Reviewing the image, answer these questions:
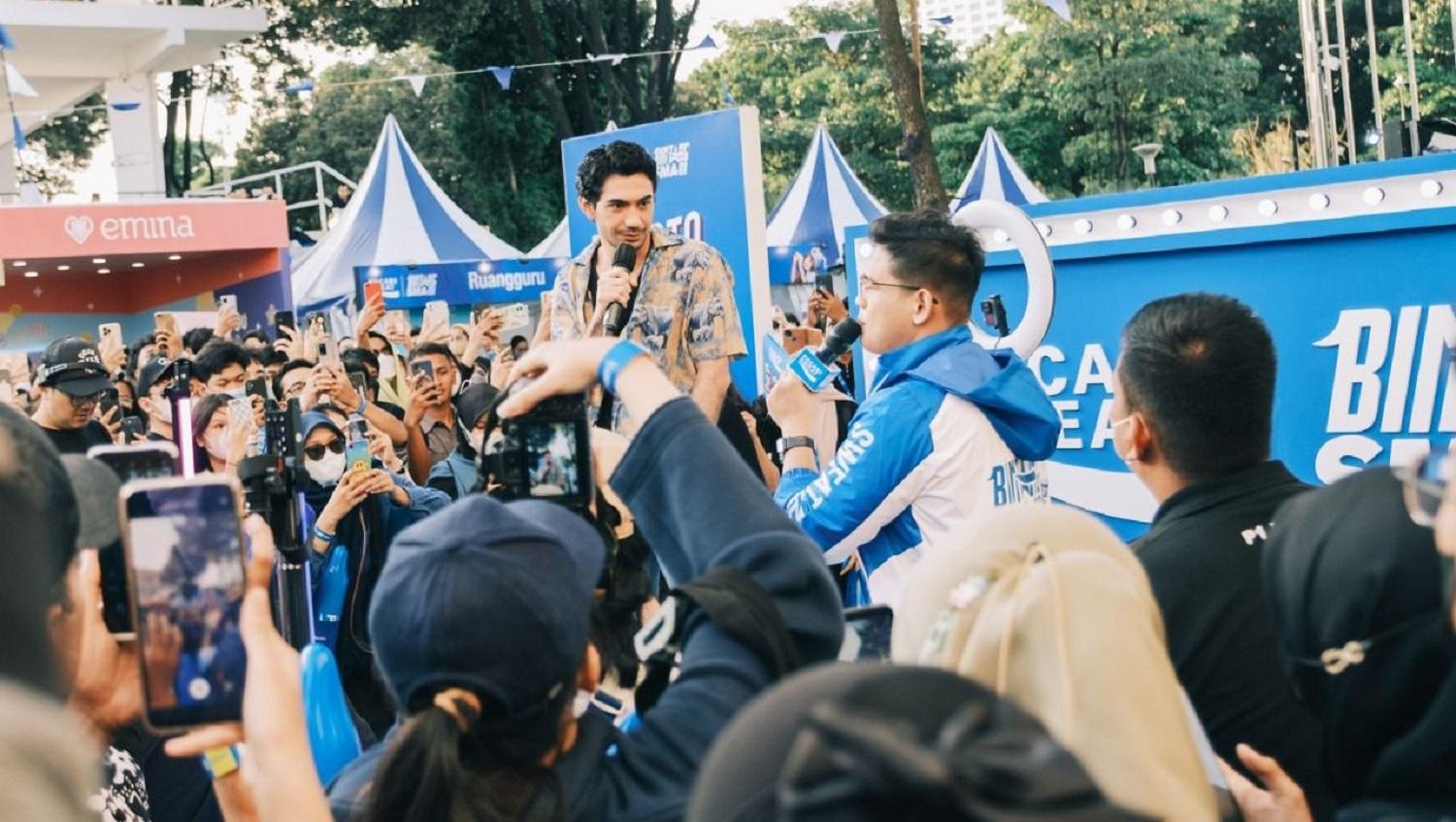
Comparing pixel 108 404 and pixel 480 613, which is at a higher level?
pixel 108 404

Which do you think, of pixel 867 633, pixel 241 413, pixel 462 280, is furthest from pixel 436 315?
pixel 462 280

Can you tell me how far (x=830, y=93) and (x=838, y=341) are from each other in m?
41.8

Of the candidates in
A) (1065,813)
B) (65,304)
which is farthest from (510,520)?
(65,304)

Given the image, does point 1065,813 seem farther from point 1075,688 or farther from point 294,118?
point 294,118

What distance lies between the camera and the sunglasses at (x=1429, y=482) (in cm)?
147

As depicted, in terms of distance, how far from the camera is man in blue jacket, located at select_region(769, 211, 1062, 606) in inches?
150

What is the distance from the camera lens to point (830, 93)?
1781 inches

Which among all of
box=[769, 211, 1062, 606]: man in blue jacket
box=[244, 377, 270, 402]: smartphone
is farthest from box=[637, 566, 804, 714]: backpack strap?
box=[244, 377, 270, 402]: smartphone

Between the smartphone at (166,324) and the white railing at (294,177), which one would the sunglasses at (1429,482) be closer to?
the smartphone at (166,324)

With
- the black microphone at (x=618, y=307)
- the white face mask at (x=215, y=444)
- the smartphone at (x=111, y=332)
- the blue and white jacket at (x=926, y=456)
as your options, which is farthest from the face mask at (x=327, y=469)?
the smartphone at (x=111, y=332)

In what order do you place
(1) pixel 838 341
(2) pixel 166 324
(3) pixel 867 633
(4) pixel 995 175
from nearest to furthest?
1. (3) pixel 867 633
2. (1) pixel 838 341
3. (2) pixel 166 324
4. (4) pixel 995 175

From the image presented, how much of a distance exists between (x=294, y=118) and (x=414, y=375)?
140ft

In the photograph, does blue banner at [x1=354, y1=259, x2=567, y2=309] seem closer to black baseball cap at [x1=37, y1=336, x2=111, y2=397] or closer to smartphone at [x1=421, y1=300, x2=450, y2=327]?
smartphone at [x1=421, y1=300, x2=450, y2=327]

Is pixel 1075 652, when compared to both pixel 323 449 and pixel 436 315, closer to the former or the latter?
pixel 323 449
